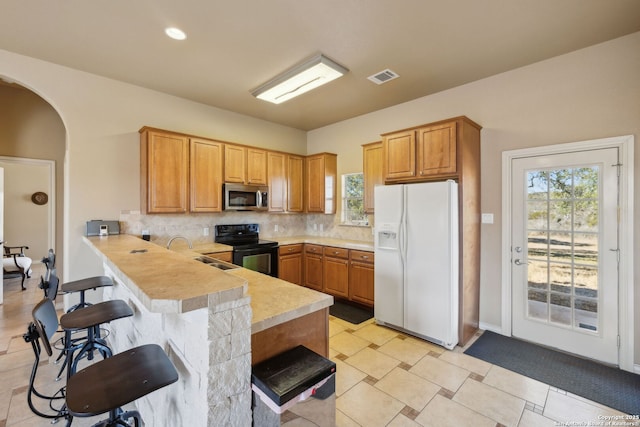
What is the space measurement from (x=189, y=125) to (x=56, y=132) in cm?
249

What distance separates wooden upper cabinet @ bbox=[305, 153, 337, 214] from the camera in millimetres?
5023

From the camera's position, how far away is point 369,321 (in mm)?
3631

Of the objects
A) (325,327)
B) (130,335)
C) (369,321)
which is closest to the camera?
(325,327)

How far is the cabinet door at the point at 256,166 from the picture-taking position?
447 centimetres

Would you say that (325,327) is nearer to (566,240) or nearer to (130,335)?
(130,335)

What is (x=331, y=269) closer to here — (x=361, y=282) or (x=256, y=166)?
(x=361, y=282)

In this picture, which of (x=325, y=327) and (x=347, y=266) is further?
(x=347, y=266)

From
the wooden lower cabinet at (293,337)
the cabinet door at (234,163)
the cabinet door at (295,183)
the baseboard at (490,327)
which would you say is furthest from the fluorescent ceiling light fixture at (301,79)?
the baseboard at (490,327)

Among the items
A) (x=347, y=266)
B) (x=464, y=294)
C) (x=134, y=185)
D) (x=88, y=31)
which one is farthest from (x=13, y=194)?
(x=464, y=294)

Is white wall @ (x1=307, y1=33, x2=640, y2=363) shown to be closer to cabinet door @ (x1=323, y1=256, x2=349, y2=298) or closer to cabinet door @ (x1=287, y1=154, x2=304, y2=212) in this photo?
cabinet door @ (x1=323, y1=256, x2=349, y2=298)

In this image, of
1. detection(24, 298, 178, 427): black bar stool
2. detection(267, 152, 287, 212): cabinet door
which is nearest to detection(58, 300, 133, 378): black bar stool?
detection(24, 298, 178, 427): black bar stool

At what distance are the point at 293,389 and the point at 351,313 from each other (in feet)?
9.44

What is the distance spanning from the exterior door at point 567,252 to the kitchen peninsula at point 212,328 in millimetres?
2730

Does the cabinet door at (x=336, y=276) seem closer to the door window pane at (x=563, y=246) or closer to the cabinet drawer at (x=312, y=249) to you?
the cabinet drawer at (x=312, y=249)
